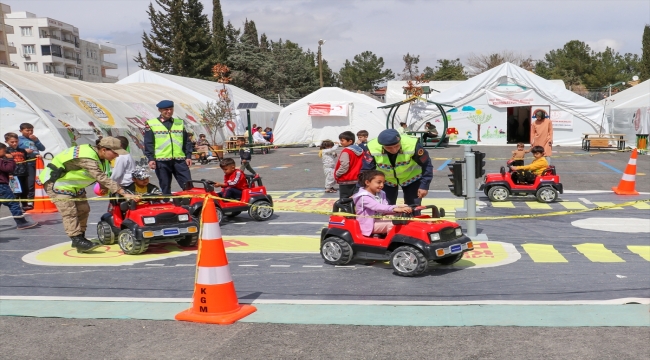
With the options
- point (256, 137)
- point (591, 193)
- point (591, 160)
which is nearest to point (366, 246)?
point (591, 193)

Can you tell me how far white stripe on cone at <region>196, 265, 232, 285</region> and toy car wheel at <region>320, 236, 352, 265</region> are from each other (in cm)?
195

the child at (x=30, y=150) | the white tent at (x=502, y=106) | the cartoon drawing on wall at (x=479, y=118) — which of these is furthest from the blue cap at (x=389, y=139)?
the cartoon drawing on wall at (x=479, y=118)

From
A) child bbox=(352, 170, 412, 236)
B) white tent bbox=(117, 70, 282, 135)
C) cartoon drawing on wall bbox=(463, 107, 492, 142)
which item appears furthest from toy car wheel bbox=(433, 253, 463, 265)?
white tent bbox=(117, 70, 282, 135)

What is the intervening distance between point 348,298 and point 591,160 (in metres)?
20.5

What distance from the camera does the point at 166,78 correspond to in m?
38.5

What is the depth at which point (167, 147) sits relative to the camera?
990 cm

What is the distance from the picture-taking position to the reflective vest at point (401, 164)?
759cm

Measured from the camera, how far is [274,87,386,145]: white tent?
36875 mm

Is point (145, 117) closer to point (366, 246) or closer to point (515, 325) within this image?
point (366, 246)

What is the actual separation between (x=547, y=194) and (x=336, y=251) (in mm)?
6746

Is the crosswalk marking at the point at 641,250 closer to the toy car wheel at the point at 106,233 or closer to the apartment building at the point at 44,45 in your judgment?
the toy car wheel at the point at 106,233

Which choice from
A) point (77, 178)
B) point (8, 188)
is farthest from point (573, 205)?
point (8, 188)

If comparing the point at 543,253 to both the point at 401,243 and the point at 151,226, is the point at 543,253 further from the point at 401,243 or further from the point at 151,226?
the point at 151,226

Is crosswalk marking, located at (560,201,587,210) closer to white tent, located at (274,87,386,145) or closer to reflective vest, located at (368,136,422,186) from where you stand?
reflective vest, located at (368,136,422,186)
